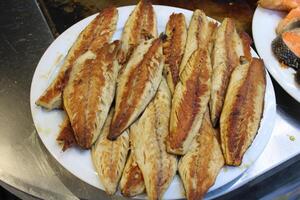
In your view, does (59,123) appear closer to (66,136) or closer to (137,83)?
(66,136)

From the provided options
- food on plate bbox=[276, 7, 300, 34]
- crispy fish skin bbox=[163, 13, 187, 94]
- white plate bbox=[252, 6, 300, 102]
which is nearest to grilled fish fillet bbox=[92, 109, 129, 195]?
crispy fish skin bbox=[163, 13, 187, 94]

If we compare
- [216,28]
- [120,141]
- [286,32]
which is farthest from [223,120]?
[286,32]

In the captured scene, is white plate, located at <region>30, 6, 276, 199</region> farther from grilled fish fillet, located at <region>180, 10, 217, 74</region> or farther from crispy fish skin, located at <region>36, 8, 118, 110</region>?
grilled fish fillet, located at <region>180, 10, 217, 74</region>

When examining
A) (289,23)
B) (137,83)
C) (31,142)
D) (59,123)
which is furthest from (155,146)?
(289,23)

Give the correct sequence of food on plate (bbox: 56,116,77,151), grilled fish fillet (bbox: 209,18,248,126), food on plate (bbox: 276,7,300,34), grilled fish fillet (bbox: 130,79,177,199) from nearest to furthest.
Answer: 1. grilled fish fillet (bbox: 130,79,177,199)
2. food on plate (bbox: 56,116,77,151)
3. grilled fish fillet (bbox: 209,18,248,126)
4. food on plate (bbox: 276,7,300,34)

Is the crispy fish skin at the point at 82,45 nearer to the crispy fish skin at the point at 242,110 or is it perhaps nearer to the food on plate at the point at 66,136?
the food on plate at the point at 66,136

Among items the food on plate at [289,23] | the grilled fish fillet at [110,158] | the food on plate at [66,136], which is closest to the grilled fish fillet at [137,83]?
the grilled fish fillet at [110,158]
